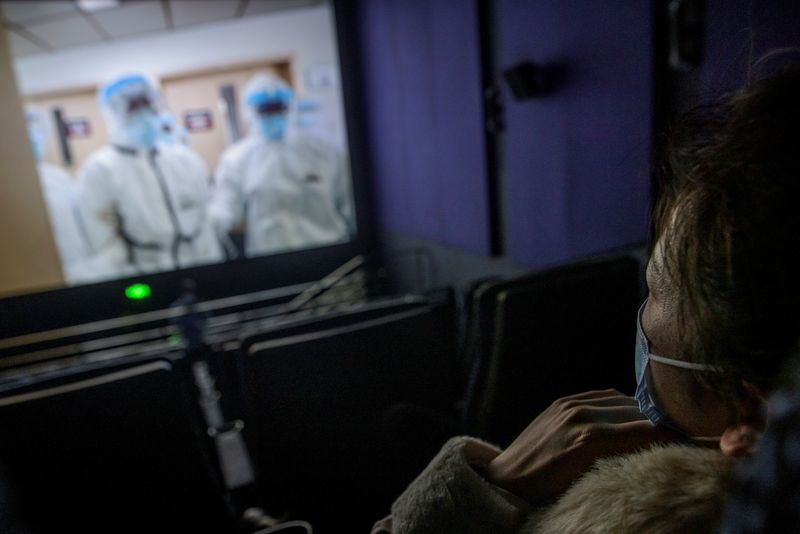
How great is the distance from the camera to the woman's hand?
20.0 inches

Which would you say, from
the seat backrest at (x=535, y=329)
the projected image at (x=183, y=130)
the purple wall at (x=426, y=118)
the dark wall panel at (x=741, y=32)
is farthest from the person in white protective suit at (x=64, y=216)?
the dark wall panel at (x=741, y=32)

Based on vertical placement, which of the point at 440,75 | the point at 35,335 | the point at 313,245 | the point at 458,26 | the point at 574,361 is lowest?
the point at 35,335

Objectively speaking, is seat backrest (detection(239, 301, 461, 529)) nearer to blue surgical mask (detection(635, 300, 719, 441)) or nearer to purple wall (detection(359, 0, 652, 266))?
purple wall (detection(359, 0, 652, 266))

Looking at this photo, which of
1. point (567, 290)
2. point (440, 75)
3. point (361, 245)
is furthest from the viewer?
point (361, 245)

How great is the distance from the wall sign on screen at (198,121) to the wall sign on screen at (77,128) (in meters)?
0.74

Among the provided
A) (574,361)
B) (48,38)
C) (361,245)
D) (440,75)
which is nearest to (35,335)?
(48,38)

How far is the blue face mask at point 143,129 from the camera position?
4391 mm

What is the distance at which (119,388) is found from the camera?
116 centimetres

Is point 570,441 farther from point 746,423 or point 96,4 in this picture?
point 96,4

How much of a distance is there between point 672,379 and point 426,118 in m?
3.32

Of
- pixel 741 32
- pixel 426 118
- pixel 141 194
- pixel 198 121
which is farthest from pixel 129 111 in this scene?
pixel 741 32

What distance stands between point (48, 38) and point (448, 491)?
501 cm

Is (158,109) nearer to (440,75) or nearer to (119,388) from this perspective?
(440,75)

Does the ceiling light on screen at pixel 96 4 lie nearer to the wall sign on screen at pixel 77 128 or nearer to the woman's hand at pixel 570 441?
the wall sign on screen at pixel 77 128
